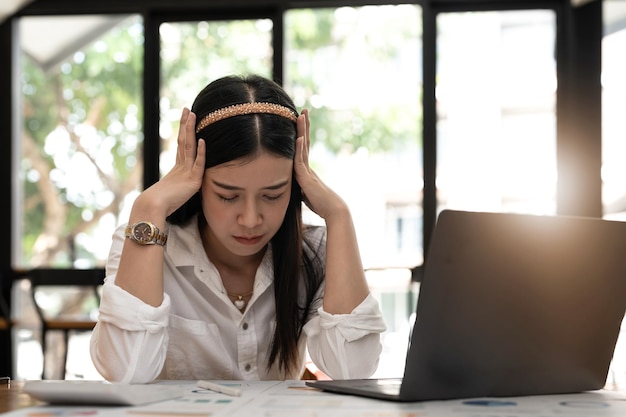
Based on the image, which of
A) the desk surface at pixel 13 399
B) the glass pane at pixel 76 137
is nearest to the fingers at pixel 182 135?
the desk surface at pixel 13 399

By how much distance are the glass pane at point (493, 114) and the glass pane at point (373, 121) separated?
0.60 feet

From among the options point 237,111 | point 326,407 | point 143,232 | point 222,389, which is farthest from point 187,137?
point 326,407

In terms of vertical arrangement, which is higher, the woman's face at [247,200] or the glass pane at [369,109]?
the glass pane at [369,109]

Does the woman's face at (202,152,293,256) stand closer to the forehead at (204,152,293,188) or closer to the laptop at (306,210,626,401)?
the forehead at (204,152,293,188)

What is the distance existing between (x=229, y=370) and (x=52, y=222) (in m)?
4.74

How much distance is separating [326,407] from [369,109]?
14.6 feet

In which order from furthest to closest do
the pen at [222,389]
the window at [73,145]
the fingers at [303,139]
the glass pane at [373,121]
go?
1. the window at [73,145]
2. the glass pane at [373,121]
3. the fingers at [303,139]
4. the pen at [222,389]

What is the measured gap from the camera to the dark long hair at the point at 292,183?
166 cm

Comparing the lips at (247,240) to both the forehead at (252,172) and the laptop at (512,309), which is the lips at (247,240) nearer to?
the forehead at (252,172)

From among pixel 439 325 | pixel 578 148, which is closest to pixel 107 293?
pixel 439 325

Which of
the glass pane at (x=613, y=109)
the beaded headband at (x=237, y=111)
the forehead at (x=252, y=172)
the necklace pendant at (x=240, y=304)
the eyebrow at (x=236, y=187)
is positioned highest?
the glass pane at (x=613, y=109)

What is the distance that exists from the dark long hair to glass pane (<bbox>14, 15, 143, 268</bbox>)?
4000mm

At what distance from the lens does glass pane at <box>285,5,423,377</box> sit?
520 centimetres

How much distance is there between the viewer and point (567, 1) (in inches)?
194
